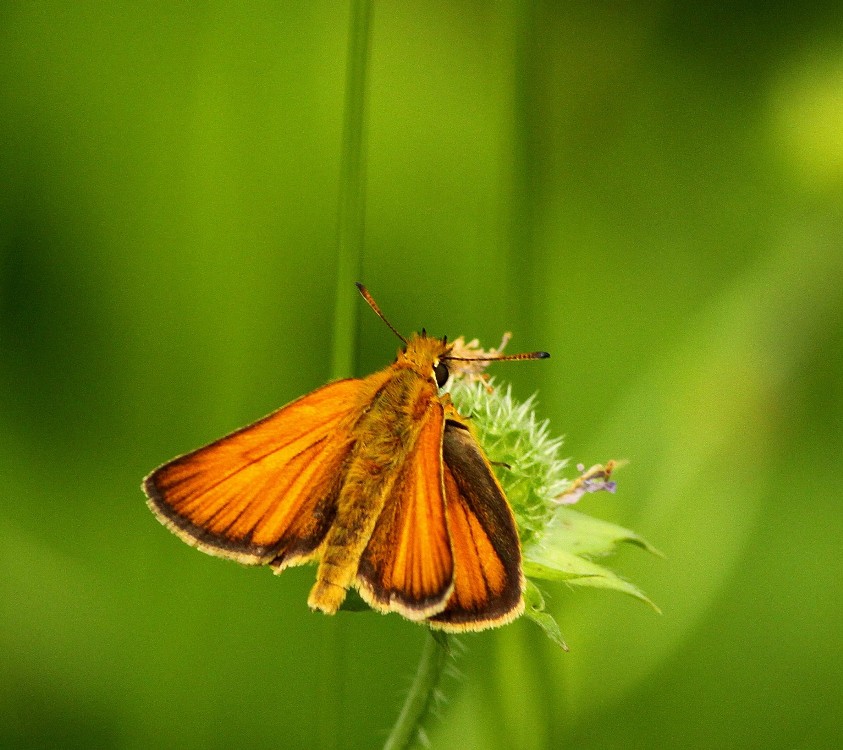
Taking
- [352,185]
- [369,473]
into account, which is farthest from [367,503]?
[352,185]

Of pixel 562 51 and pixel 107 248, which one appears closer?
pixel 107 248

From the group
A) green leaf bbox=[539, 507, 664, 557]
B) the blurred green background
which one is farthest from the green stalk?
green leaf bbox=[539, 507, 664, 557]

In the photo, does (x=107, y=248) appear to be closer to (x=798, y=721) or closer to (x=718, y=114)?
(x=718, y=114)

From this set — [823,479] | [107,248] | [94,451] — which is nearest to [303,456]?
[94,451]

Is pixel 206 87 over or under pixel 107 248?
over

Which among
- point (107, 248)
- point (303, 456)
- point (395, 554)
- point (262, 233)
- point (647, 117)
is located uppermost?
point (647, 117)

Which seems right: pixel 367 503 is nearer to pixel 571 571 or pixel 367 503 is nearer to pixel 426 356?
pixel 426 356
